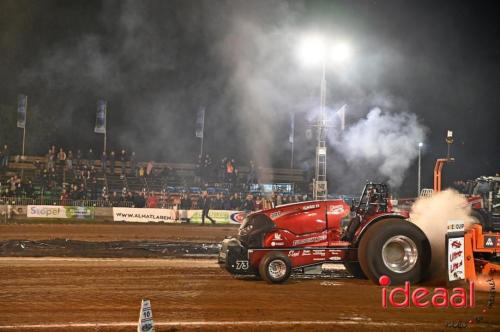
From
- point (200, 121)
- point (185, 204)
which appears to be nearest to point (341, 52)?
point (185, 204)

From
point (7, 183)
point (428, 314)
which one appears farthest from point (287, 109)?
point (428, 314)

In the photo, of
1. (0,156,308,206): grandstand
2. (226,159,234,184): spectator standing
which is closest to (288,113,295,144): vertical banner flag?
(0,156,308,206): grandstand

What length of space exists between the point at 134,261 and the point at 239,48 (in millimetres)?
12813

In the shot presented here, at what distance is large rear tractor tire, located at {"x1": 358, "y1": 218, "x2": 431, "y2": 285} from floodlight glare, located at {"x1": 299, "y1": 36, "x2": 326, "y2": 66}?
9.24m

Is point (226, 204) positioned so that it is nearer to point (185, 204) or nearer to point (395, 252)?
point (185, 204)

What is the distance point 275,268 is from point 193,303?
81.7 inches

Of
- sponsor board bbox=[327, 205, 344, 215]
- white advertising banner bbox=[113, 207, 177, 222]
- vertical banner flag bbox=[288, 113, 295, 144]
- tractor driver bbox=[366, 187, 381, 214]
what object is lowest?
white advertising banner bbox=[113, 207, 177, 222]

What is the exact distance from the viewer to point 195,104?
3656 cm

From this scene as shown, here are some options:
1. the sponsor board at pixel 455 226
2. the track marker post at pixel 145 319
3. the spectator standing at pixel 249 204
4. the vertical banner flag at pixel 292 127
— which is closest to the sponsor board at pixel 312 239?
the sponsor board at pixel 455 226

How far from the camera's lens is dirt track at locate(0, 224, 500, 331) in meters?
6.81

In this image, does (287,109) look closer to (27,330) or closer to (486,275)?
(486,275)

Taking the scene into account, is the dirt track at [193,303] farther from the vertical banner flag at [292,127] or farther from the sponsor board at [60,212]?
the vertical banner flag at [292,127]

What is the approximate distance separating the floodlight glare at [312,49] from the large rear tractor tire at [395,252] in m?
9.24

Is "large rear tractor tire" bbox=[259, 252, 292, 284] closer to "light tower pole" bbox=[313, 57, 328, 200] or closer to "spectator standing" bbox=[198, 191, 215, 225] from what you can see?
"light tower pole" bbox=[313, 57, 328, 200]
